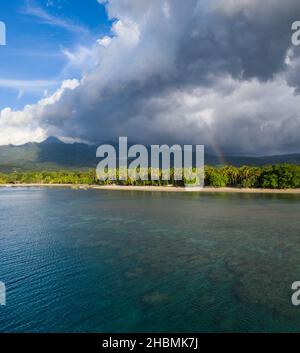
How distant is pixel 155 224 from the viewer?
63.7m

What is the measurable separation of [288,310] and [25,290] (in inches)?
914

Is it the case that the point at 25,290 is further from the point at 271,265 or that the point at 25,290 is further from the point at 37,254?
the point at 271,265

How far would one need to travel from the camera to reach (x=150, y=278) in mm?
31234

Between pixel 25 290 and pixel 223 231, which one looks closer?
pixel 25 290

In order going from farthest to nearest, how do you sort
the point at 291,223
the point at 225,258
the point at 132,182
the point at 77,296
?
the point at 132,182 < the point at 291,223 < the point at 225,258 < the point at 77,296

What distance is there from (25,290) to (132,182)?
17177cm

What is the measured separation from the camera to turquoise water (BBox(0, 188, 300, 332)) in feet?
74.9

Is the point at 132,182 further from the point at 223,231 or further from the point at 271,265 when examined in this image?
the point at 271,265

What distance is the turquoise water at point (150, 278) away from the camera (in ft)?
74.9

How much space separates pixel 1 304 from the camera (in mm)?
25484
